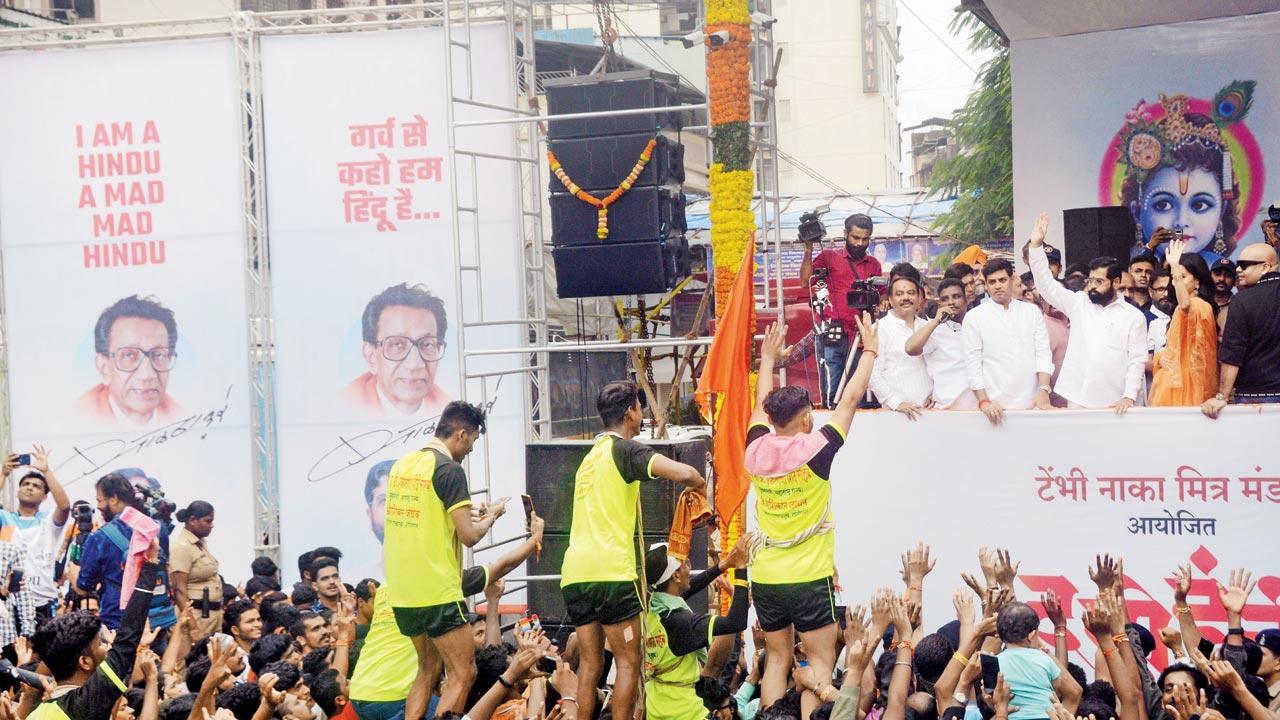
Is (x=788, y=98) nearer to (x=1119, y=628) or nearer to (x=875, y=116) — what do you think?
(x=875, y=116)

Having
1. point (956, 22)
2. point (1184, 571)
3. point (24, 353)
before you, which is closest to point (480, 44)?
point (24, 353)

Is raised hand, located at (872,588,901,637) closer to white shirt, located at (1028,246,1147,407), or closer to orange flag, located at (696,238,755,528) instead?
orange flag, located at (696,238,755,528)

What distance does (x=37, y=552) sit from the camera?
27.9ft

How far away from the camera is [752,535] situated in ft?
19.3

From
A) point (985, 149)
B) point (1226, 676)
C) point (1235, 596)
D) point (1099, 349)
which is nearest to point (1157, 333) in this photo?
point (1099, 349)

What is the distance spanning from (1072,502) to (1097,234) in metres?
4.13

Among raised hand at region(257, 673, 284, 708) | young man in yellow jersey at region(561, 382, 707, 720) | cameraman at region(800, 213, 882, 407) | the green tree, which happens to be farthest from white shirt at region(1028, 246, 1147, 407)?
the green tree

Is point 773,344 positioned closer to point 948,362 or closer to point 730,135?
point 948,362

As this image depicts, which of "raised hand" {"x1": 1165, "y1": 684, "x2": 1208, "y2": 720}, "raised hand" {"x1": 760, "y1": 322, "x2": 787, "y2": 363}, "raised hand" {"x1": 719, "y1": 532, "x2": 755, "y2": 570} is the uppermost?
"raised hand" {"x1": 760, "y1": 322, "x2": 787, "y2": 363}

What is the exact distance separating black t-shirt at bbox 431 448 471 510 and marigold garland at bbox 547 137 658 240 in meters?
2.92

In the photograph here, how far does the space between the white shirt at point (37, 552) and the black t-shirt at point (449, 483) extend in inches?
145

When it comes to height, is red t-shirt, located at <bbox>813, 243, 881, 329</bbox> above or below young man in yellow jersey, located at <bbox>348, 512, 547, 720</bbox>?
above
